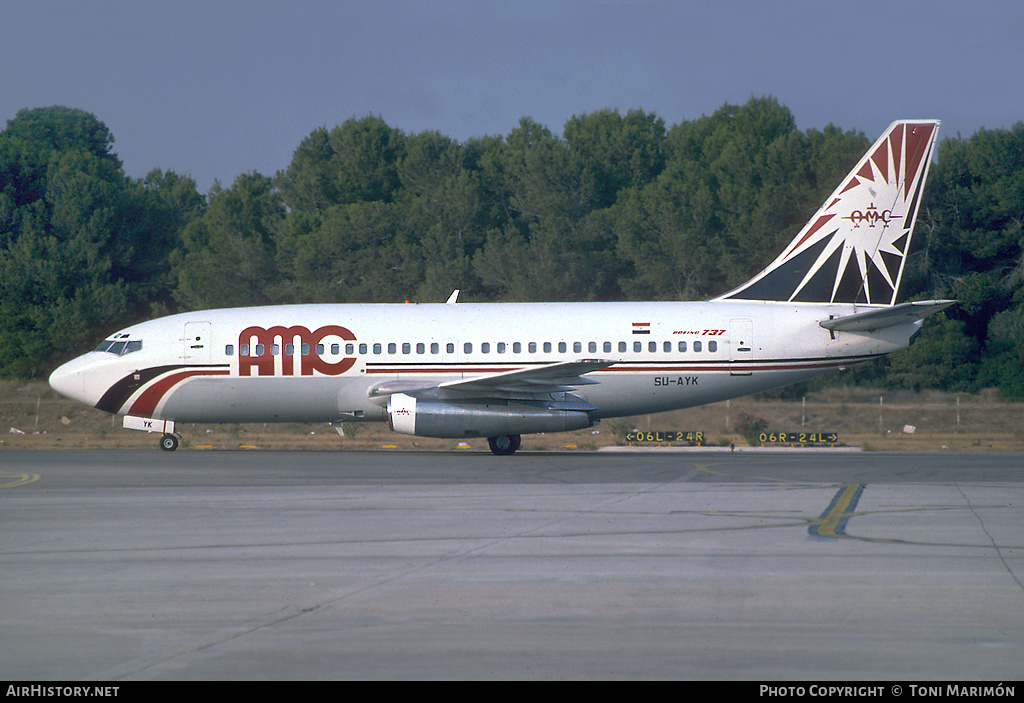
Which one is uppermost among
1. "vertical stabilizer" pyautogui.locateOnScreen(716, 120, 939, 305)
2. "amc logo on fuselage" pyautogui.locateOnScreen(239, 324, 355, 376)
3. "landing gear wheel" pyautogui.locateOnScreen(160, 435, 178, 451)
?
"vertical stabilizer" pyautogui.locateOnScreen(716, 120, 939, 305)

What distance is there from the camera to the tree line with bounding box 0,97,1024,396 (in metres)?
43.4

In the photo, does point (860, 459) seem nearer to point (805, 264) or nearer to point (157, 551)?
point (805, 264)

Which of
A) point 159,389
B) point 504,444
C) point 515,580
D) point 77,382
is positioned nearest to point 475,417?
point 504,444

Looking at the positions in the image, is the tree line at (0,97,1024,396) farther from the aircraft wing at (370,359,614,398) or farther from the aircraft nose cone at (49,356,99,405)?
the aircraft nose cone at (49,356,99,405)

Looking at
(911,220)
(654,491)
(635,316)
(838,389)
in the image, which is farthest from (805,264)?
(838,389)

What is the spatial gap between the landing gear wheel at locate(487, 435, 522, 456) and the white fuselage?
1.60 meters

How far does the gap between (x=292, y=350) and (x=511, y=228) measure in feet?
82.5

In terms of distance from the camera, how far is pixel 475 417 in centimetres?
2314

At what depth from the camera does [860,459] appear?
71.2 feet

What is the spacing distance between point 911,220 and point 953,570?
719 inches

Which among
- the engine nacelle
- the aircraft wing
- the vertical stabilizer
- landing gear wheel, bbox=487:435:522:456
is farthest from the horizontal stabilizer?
landing gear wheel, bbox=487:435:522:456

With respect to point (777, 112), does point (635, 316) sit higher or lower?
lower

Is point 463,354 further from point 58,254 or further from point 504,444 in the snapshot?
point 58,254

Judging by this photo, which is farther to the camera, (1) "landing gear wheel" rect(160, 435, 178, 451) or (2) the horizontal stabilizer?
(1) "landing gear wheel" rect(160, 435, 178, 451)
